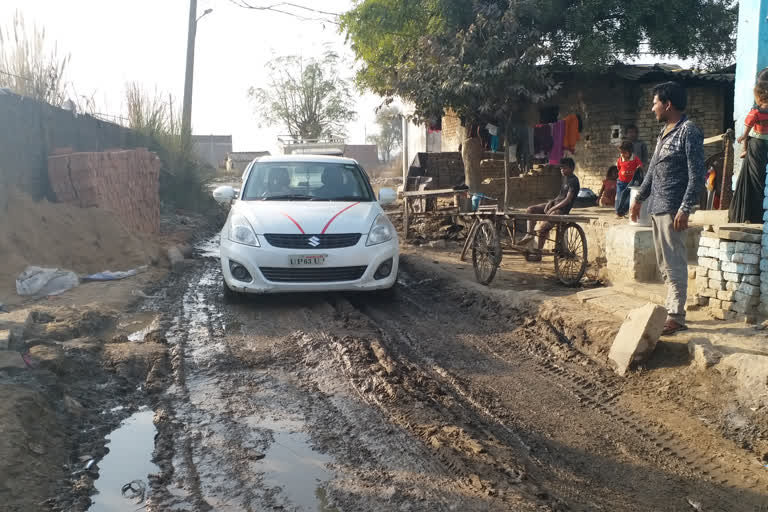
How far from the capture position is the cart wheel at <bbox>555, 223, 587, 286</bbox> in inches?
308

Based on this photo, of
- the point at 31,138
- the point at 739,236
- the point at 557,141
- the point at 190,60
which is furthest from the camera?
the point at 190,60

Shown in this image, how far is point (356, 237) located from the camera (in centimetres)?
684

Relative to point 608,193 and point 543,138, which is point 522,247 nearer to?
point 608,193

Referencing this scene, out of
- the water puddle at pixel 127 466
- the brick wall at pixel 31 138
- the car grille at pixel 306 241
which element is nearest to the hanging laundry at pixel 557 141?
the car grille at pixel 306 241

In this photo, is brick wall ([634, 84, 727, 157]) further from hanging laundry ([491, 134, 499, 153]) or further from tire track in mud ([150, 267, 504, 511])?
tire track in mud ([150, 267, 504, 511])

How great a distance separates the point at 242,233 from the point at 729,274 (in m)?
4.72

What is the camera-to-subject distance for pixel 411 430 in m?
3.77


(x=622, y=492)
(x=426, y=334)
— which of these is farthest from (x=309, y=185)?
(x=622, y=492)

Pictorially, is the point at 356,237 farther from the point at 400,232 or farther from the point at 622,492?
the point at 400,232

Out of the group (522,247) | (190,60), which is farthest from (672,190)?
(190,60)

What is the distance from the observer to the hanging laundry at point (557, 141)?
603 inches

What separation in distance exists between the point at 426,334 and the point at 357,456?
2562mm

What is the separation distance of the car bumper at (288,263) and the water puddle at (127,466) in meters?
2.58

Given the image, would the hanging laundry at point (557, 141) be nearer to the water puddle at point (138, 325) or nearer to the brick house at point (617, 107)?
the brick house at point (617, 107)
